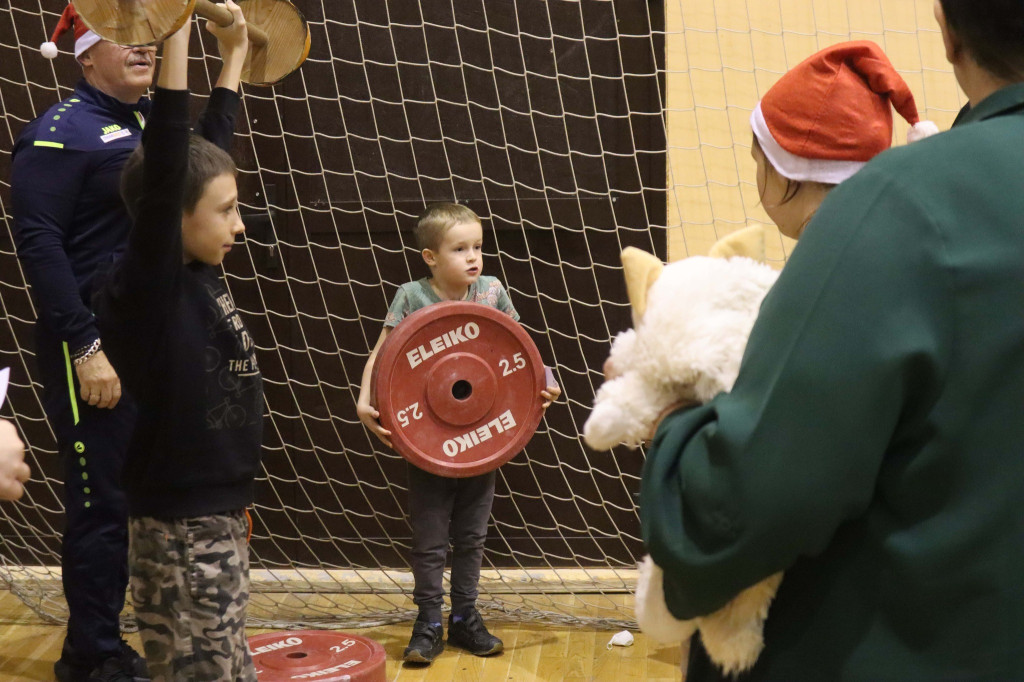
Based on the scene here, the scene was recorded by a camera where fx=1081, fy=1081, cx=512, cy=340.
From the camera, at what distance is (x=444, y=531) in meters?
2.85

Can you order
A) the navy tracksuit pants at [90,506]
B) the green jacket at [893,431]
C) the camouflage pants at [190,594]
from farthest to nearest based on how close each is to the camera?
the navy tracksuit pants at [90,506] → the camouflage pants at [190,594] → the green jacket at [893,431]

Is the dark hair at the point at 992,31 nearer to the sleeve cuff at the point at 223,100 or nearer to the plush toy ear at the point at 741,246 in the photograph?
the plush toy ear at the point at 741,246

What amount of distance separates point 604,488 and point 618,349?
2.53 meters

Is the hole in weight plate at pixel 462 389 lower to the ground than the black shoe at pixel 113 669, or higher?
higher

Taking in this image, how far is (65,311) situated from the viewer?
2.39m

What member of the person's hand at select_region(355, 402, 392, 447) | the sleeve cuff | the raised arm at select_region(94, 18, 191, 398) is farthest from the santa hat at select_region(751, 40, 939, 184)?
the person's hand at select_region(355, 402, 392, 447)

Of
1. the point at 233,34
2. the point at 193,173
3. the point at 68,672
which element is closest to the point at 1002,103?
the point at 193,173

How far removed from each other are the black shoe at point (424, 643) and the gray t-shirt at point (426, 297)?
80cm

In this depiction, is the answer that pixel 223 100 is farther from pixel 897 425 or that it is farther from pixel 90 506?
pixel 897 425

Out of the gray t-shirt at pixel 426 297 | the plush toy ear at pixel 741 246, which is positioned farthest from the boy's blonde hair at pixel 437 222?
the plush toy ear at pixel 741 246

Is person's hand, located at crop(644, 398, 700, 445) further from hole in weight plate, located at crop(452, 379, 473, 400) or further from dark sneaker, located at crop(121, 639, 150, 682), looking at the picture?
dark sneaker, located at crop(121, 639, 150, 682)

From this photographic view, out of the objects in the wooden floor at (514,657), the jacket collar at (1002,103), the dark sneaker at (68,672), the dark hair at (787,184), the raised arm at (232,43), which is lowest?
the wooden floor at (514,657)

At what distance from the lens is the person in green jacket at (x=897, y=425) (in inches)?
28.2

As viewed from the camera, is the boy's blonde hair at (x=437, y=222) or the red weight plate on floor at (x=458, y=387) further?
the boy's blonde hair at (x=437, y=222)
